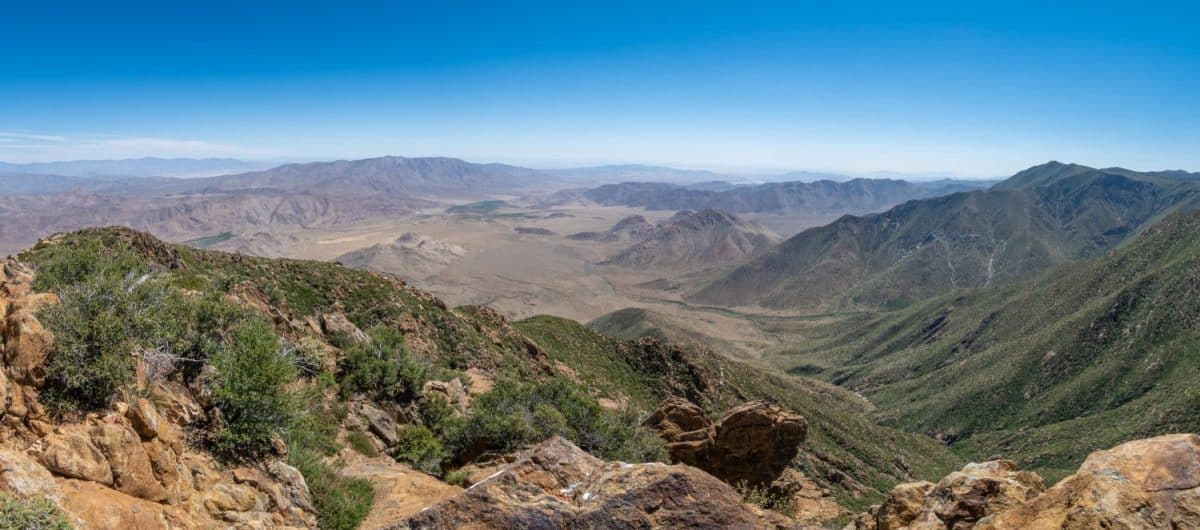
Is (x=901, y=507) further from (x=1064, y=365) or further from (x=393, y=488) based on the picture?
(x=1064, y=365)

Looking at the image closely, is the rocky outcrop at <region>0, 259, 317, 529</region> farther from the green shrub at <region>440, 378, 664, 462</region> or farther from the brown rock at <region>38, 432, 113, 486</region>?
the green shrub at <region>440, 378, 664, 462</region>

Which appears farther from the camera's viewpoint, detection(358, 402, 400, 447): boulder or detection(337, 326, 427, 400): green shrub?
detection(337, 326, 427, 400): green shrub

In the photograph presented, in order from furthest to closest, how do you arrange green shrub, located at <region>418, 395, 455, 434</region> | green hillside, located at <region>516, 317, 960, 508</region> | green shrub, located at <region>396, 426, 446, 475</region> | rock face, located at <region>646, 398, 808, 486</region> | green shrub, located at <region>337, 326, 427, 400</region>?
green hillside, located at <region>516, 317, 960, 508</region> → rock face, located at <region>646, 398, 808, 486</region> → green shrub, located at <region>337, 326, 427, 400</region> → green shrub, located at <region>418, 395, 455, 434</region> → green shrub, located at <region>396, 426, 446, 475</region>

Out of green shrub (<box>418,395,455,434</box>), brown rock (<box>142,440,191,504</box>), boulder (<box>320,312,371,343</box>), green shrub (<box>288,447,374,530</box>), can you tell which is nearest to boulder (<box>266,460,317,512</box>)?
green shrub (<box>288,447,374,530</box>)

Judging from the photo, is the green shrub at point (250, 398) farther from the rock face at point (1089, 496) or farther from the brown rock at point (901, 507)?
the rock face at point (1089, 496)

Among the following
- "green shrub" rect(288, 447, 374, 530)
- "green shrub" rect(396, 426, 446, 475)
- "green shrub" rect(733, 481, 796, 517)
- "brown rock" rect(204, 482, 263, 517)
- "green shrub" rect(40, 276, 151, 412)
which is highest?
"green shrub" rect(40, 276, 151, 412)

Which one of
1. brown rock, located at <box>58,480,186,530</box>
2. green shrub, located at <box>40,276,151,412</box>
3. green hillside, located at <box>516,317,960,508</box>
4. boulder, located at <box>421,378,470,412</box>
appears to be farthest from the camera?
green hillside, located at <box>516,317,960,508</box>

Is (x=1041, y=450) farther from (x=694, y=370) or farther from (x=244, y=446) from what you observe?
(x=244, y=446)
